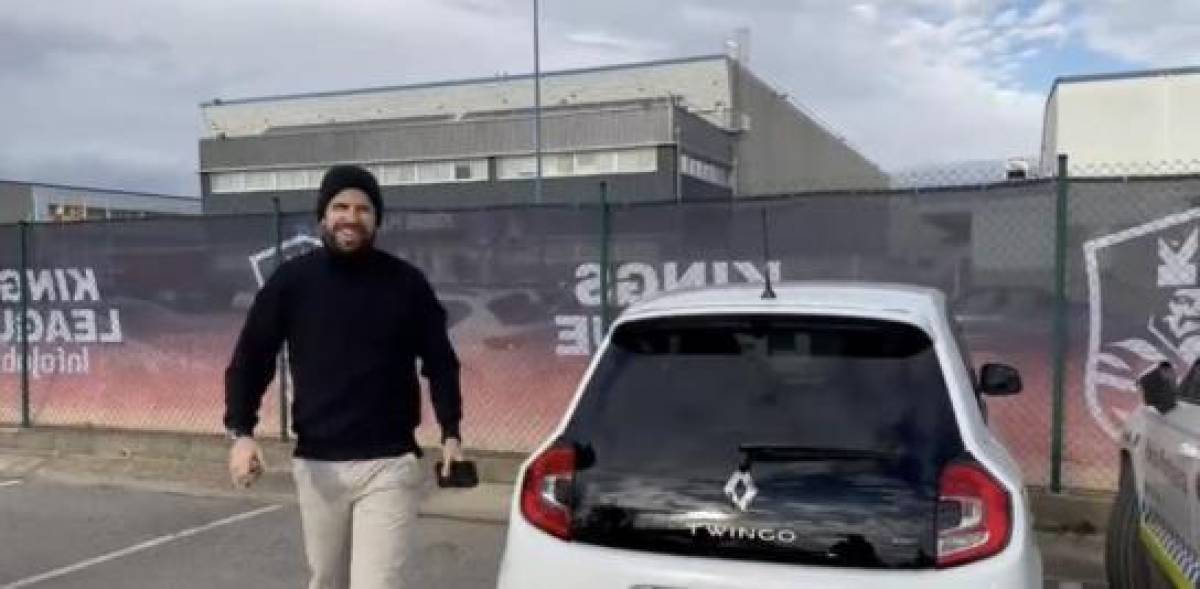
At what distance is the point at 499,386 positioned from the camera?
Result: 9664 millimetres

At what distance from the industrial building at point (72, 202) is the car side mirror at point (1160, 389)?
126 ft

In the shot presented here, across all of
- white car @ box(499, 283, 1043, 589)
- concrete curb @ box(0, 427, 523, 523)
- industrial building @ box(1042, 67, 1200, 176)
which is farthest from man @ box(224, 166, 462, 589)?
industrial building @ box(1042, 67, 1200, 176)

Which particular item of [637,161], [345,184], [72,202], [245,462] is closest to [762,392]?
[345,184]

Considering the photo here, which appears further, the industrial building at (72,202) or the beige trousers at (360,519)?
the industrial building at (72,202)

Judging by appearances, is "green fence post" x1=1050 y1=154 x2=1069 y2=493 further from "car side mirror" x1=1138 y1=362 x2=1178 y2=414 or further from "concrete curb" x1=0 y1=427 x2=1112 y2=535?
"car side mirror" x1=1138 y1=362 x2=1178 y2=414

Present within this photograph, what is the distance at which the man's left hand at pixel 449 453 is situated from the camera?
429cm

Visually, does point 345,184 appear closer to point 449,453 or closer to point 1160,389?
point 449,453

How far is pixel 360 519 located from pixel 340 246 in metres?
0.93

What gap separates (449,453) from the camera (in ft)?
14.1

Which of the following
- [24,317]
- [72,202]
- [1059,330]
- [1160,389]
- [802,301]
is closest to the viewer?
[802,301]

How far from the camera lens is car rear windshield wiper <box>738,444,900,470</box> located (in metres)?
3.45

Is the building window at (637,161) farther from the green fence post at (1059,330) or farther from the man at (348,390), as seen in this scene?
the man at (348,390)

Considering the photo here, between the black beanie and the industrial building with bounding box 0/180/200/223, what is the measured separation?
37.8 m

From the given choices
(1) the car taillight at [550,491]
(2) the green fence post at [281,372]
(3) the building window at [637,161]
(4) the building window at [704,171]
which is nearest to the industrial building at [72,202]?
(3) the building window at [637,161]
